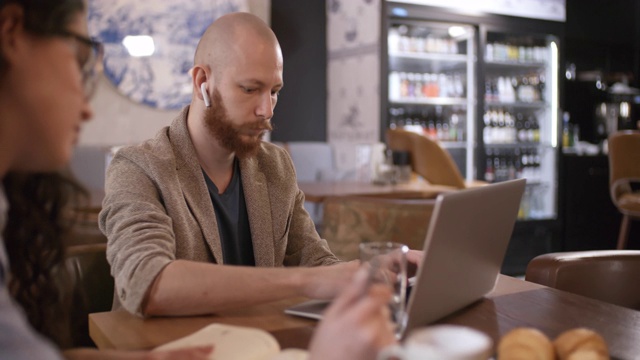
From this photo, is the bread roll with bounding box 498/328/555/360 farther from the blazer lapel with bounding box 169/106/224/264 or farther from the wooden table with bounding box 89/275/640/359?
the blazer lapel with bounding box 169/106/224/264

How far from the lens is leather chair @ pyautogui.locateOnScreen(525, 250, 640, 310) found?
172cm

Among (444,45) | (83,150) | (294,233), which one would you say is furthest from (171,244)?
(444,45)

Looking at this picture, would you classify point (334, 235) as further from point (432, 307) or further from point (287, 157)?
point (432, 307)

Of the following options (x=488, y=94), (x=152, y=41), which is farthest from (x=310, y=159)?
(x=488, y=94)

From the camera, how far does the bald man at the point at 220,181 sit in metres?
1.42

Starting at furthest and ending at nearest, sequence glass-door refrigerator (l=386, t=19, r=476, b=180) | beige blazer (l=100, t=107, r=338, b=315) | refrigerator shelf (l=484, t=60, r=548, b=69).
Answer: refrigerator shelf (l=484, t=60, r=548, b=69), glass-door refrigerator (l=386, t=19, r=476, b=180), beige blazer (l=100, t=107, r=338, b=315)

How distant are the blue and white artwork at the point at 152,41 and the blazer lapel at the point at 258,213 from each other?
3.50 m

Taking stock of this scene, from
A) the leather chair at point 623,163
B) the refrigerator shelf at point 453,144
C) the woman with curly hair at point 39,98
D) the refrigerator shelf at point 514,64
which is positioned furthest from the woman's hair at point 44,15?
the refrigerator shelf at point 514,64

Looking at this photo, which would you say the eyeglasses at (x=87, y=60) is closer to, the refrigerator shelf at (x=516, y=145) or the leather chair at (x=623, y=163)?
the leather chair at (x=623, y=163)

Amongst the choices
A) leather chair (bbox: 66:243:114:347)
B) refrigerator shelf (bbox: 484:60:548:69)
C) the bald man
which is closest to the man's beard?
the bald man

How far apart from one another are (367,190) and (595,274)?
205 centimetres

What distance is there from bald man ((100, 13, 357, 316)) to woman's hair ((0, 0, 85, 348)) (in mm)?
192

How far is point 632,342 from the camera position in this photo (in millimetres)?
1089

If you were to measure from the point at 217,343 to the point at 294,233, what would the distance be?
85 cm
